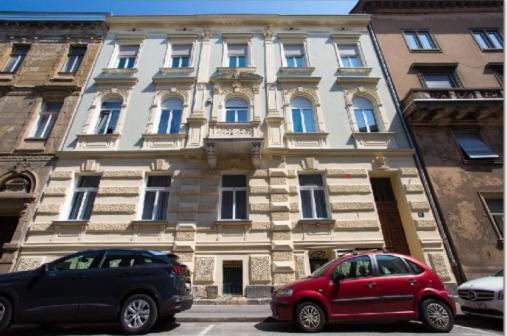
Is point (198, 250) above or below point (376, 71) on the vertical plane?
below

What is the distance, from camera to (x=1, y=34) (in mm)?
14617

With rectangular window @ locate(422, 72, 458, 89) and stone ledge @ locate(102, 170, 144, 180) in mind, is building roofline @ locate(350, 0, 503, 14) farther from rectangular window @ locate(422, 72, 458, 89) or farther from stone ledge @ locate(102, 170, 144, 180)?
stone ledge @ locate(102, 170, 144, 180)

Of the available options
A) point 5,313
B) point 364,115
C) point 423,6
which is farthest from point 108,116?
point 423,6

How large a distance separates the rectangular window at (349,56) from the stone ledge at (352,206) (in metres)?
7.89

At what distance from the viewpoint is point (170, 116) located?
1220 cm

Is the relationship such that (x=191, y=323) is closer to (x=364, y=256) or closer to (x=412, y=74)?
(x=364, y=256)

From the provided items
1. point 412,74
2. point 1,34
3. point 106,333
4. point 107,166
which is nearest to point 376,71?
point 412,74

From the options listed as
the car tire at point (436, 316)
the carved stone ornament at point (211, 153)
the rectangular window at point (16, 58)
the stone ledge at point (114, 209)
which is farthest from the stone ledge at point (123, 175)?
the car tire at point (436, 316)

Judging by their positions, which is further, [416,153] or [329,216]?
[416,153]

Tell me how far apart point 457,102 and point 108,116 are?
1592 cm

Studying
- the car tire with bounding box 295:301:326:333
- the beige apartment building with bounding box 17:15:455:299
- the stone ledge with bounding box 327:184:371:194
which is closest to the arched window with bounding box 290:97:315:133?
the beige apartment building with bounding box 17:15:455:299

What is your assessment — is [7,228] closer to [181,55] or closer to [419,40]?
[181,55]

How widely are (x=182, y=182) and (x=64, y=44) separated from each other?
11352 mm

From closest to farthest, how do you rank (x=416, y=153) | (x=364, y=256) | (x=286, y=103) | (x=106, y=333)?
1. (x=106, y=333)
2. (x=364, y=256)
3. (x=416, y=153)
4. (x=286, y=103)
